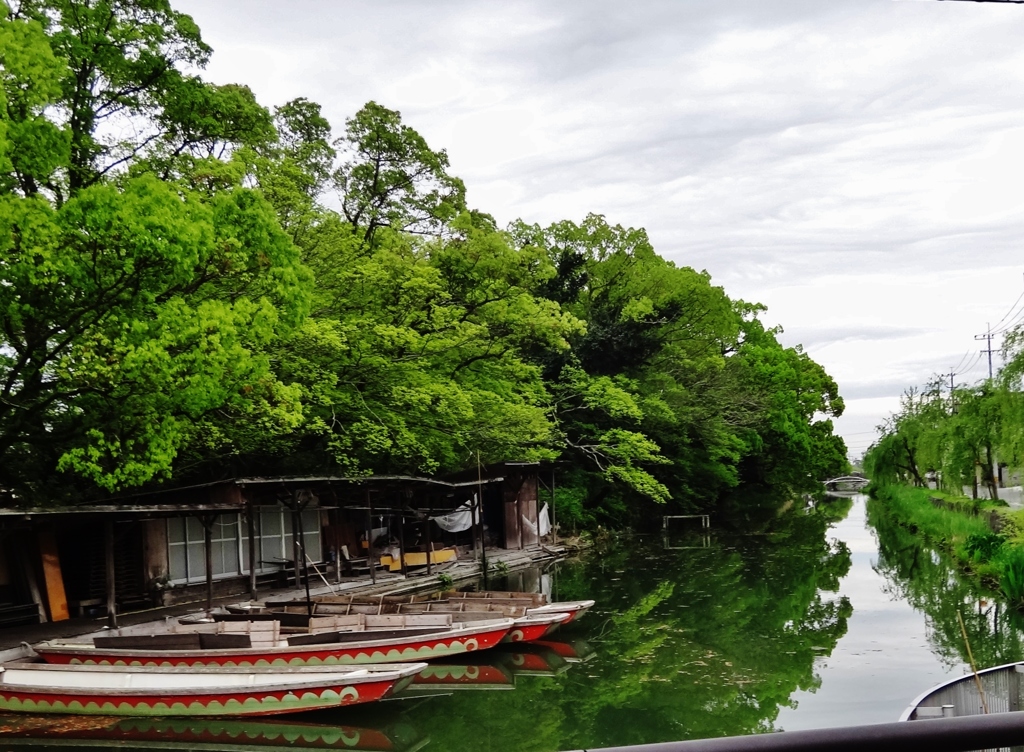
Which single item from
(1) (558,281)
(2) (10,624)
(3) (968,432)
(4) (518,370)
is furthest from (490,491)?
(2) (10,624)

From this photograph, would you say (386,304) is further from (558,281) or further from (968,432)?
(968,432)

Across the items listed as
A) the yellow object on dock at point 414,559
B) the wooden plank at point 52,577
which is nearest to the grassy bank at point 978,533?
the yellow object on dock at point 414,559

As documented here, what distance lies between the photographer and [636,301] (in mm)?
39750

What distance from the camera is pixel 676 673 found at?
1611cm

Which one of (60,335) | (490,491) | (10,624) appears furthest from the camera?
(490,491)

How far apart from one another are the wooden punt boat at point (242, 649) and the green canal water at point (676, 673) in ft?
2.79

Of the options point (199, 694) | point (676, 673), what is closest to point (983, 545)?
point (676, 673)

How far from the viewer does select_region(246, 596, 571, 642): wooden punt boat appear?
1747 cm

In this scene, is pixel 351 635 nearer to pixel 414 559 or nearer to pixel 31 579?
pixel 31 579

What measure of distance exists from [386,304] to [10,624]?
38.6 ft

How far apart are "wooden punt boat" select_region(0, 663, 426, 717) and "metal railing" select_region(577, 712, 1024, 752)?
12670 millimetres

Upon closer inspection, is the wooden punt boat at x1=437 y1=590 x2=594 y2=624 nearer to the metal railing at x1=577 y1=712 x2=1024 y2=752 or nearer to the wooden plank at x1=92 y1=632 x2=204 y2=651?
the wooden plank at x1=92 y1=632 x2=204 y2=651

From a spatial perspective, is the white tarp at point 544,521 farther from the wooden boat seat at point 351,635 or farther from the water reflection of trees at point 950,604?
the wooden boat seat at point 351,635

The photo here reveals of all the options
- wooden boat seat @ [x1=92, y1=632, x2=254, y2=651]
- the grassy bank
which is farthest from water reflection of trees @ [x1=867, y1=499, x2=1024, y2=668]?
wooden boat seat @ [x1=92, y1=632, x2=254, y2=651]
